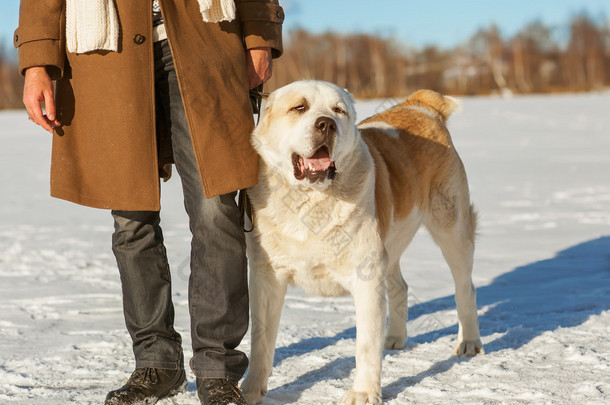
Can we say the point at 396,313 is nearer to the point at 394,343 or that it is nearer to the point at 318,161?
the point at 394,343

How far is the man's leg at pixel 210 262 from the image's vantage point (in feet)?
8.24

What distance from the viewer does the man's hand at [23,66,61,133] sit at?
247 centimetres

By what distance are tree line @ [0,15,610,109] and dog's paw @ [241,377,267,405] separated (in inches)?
1431

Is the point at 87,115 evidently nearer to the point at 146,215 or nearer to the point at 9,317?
the point at 146,215

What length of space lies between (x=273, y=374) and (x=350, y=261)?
0.75 metres

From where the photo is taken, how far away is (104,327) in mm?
3723

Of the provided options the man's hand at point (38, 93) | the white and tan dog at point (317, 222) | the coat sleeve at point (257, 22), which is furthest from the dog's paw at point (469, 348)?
the man's hand at point (38, 93)

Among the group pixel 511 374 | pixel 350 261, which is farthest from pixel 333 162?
pixel 511 374

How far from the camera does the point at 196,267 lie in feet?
8.48

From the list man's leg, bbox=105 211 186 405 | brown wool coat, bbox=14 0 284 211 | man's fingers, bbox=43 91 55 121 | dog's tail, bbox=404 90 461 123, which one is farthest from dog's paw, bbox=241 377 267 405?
dog's tail, bbox=404 90 461 123

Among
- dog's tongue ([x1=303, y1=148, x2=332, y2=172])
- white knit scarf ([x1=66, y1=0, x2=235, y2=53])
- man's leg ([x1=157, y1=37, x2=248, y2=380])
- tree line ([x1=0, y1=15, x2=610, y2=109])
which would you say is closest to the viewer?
white knit scarf ([x1=66, y1=0, x2=235, y2=53])

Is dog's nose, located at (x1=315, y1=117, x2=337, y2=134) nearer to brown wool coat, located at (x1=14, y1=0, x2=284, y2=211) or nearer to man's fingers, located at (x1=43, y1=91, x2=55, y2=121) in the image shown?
brown wool coat, located at (x1=14, y1=0, x2=284, y2=211)

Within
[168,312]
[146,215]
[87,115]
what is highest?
[87,115]

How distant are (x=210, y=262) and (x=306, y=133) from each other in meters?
0.61
